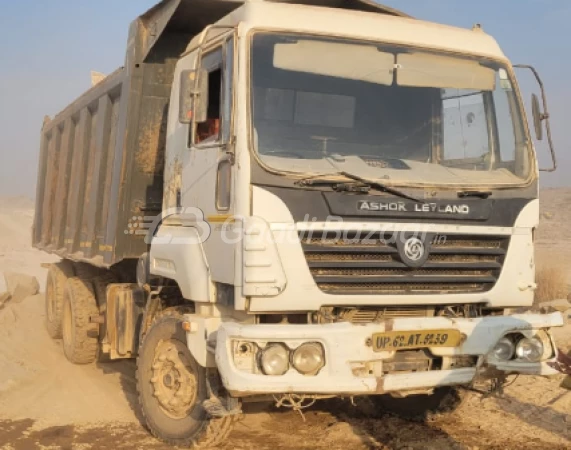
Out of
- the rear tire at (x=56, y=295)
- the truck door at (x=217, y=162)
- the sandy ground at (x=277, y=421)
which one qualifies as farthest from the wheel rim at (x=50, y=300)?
the truck door at (x=217, y=162)

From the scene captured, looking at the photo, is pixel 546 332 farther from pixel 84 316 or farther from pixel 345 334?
pixel 84 316

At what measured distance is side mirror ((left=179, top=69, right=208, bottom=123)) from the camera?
4.71 m

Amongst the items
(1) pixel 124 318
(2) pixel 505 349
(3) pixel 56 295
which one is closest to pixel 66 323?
(3) pixel 56 295

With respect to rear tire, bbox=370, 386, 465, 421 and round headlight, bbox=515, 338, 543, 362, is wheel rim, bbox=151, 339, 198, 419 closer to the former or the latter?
rear tire, bbox=370, 386, 465, 421

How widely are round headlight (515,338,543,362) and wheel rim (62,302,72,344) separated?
5.30 metres

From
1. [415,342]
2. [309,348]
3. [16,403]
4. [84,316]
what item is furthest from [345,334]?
[84,316]

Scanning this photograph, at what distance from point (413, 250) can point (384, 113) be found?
38.5 inches

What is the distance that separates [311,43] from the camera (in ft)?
15.9

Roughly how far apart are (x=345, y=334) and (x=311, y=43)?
6.05 feet

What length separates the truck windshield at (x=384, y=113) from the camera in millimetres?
4698

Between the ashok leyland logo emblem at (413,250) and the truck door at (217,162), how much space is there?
3.40ft

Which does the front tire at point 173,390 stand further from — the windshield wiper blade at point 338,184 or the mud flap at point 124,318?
the windshield wiper blade at point 338,184

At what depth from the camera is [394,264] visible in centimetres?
470

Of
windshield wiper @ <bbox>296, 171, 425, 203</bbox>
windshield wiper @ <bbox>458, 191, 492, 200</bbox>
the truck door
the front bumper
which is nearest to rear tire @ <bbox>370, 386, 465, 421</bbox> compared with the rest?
the front bumper
